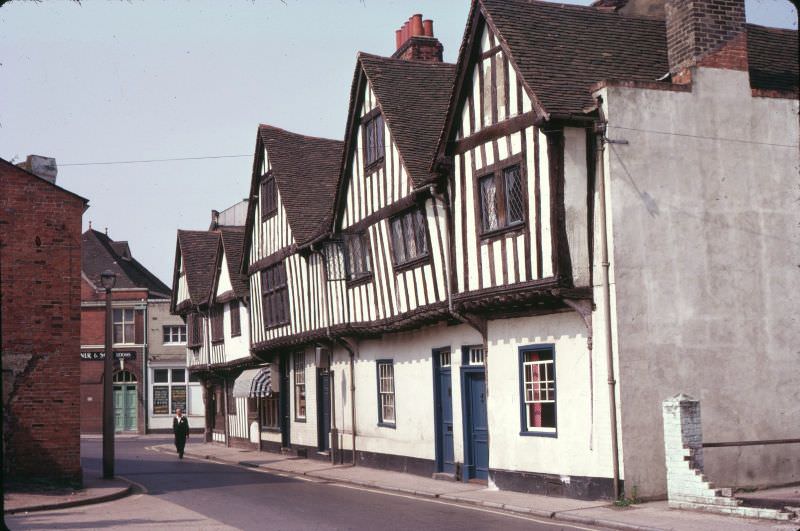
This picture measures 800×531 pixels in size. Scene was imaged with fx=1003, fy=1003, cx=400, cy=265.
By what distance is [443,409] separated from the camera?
2144 centimetres

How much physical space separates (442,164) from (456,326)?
135 inches

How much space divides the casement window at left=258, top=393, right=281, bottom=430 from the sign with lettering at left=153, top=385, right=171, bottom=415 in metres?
20.2

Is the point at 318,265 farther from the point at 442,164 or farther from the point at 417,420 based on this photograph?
the point at 442,164

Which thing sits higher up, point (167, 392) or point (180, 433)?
point (167, 392)

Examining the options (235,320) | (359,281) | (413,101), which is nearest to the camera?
(413,101)

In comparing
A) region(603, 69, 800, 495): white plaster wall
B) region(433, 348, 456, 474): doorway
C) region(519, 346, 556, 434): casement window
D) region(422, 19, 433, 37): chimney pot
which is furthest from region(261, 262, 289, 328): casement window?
region(603, 69, 800, 495): white plaster wall

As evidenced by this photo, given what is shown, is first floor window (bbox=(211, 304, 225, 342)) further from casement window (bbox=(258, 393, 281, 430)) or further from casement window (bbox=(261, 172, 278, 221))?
casement window (bbox=(261, 172, 278, 221))

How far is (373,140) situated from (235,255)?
603 inches

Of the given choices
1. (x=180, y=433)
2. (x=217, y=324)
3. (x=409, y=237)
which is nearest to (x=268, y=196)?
(x=180, y=433)

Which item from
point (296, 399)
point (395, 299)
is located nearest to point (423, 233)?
point (395, 299)

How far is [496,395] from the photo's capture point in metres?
18.5

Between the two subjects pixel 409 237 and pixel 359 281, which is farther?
pixel 359 281

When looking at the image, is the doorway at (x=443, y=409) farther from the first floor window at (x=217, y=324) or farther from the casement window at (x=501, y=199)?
the first floor window at (x=217, y=324)

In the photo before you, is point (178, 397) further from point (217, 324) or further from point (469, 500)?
point (469, 500)
